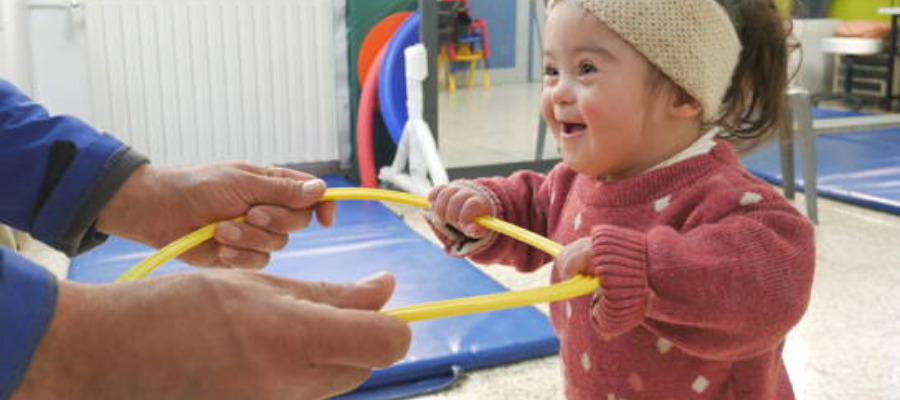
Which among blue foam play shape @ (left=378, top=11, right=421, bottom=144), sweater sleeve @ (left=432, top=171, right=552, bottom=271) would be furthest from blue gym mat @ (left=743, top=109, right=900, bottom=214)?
sweater sleeve @ (left=432, top=171, right=552, bottom=271)

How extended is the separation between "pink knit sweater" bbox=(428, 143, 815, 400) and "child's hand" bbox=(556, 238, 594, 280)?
1cm

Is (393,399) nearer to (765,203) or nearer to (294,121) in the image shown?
(765,203)

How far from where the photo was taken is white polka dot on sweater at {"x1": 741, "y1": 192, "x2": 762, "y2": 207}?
34.8 inches

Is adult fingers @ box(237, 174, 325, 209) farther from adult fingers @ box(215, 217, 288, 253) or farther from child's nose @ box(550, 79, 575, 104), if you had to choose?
child's nose @ box(550, 79, 575, 104)

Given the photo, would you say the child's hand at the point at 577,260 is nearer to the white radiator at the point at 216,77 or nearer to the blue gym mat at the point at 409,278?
the blue gym mat at the point at 409,278

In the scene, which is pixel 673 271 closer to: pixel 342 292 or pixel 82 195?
pixel 342 292

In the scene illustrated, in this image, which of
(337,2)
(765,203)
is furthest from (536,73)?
(765,203)

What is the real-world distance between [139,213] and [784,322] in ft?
2.70

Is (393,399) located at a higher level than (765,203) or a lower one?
lower

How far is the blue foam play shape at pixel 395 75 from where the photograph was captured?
3355mm

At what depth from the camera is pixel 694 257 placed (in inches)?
32.0

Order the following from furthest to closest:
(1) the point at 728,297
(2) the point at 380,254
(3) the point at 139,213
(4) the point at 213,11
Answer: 1. (4) the point at 213,11
2. (2) the point at 380,254
3. (3) the point at 139,213
4. (1) the point at 728,297

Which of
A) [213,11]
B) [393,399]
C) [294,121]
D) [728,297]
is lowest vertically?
[393,399]

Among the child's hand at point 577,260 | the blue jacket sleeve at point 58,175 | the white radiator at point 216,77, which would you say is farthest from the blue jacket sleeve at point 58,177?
the white radiator at point 216,77
